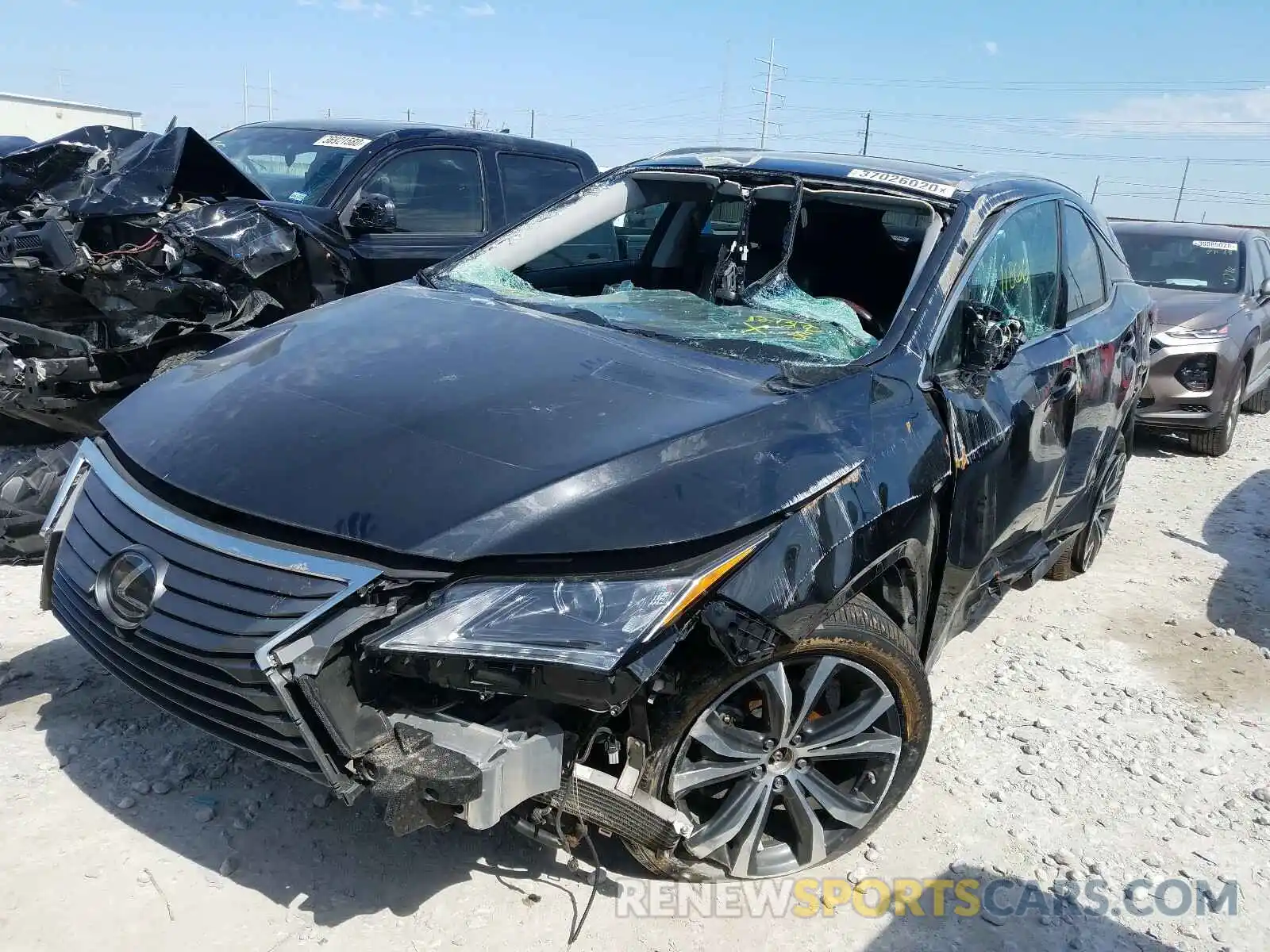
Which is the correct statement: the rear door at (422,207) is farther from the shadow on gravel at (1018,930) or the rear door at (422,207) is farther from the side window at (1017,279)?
the shadow on gravel at (1018,930)

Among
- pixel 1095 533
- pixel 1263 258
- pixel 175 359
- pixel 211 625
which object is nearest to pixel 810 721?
pixel 211 625

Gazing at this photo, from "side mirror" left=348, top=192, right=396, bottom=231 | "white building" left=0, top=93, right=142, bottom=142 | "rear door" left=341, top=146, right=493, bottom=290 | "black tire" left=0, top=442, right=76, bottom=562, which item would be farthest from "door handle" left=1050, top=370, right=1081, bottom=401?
"white building" left=0, top=93, right=142, bottom=142

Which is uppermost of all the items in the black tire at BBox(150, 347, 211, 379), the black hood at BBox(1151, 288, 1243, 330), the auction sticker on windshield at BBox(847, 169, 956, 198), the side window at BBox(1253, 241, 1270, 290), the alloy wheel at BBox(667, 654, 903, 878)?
Answer: the auction sticker on windshield at BBox(847, 169, 956, 198)

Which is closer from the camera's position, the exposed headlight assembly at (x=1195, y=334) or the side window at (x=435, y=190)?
the side window at (x=435, y=190)

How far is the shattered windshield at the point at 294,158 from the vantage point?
20.1 feet

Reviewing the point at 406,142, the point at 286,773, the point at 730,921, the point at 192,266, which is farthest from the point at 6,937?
the point at 406,142

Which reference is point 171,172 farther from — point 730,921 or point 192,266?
point 730,921

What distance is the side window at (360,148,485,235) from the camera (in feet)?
20.4

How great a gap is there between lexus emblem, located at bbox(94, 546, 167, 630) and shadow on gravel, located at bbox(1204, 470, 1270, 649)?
4569mm

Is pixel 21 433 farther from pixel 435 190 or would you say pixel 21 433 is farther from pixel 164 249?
pixel 435 190

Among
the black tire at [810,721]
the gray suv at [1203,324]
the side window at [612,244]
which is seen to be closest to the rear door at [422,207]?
the side window at [612,244]

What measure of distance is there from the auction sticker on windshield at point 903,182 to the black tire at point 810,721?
147 centimetres

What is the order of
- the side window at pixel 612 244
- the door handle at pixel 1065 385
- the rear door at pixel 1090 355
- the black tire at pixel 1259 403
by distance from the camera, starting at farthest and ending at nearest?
the black tire at pixel 1259 403 < the side window at pixel 612 244 < the rear door at pixel 1090 355 < the door handle at pixel 1065 385
